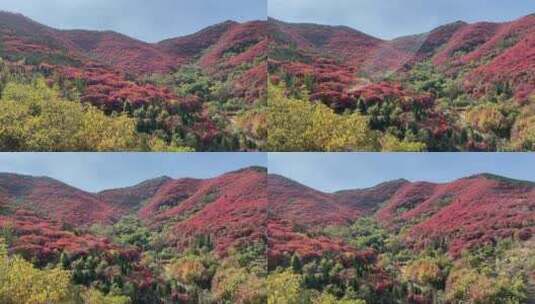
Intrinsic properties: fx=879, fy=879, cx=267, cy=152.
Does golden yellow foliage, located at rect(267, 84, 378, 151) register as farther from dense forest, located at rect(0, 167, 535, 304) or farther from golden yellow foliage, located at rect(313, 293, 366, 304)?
golden yellow foliage, located at rect(313, 293, 366, 304)

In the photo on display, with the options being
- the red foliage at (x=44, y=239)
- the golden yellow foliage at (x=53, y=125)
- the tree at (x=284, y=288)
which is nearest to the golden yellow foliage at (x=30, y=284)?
the red foliage at (x=44, y=239)

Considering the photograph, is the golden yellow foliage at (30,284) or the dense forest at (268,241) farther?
the dense forest at (268,241)

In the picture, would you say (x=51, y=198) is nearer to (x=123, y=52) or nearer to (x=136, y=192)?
(x=136, y=192)

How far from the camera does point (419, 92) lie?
840 centimetres

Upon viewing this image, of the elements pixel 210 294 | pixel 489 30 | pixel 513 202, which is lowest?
pixel 210 294

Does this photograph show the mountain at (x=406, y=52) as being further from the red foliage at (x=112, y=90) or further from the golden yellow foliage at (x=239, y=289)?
the golden yellow foliage at (x=239, y=289)

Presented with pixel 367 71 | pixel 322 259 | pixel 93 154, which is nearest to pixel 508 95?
pixel 367 71

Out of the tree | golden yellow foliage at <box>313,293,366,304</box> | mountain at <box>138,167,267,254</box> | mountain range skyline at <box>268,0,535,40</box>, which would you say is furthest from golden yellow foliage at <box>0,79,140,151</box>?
golden yellow foliage at <box>313,293,366,304</box>

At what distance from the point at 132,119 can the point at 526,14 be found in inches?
152

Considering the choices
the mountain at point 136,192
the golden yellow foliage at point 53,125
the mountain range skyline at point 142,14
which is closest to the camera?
the golden yellow foliage at point 53,125

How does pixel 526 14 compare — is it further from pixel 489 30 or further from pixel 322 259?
pixel 322 259

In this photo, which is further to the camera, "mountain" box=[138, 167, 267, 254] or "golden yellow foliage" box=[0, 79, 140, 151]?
"mountain" box=[138, 167, 267, 254]

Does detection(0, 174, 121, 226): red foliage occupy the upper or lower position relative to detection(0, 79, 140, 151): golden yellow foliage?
lower

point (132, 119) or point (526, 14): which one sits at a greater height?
point (526, 14)
